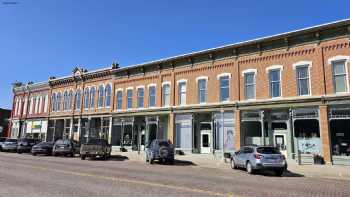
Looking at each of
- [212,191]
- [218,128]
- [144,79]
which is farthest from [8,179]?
[144,79]

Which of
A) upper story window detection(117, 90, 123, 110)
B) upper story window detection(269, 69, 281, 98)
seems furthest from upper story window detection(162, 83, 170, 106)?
upper story window detection(269, 69, 281, 98)

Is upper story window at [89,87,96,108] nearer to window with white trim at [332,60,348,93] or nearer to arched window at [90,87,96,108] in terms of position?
arched window at [90,87,96,108]

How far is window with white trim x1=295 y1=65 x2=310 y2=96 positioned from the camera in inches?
863

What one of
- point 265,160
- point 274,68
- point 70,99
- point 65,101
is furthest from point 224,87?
point 65,101

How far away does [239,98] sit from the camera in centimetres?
2486

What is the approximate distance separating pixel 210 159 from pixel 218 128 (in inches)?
122

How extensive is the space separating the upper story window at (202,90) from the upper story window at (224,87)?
1587 millimetres

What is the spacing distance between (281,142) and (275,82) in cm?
451

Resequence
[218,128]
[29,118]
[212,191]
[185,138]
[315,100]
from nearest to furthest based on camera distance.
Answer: [212,191], [315,100], [218,128], [185,138], [29,118]

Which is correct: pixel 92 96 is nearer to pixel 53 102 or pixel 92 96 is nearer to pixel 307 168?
pixel 53 102

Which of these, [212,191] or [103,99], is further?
[103,99]

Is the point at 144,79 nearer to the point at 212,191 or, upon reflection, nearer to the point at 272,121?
the point at 272,121

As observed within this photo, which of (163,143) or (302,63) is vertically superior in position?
(302,63)

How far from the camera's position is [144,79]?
3231 cm
